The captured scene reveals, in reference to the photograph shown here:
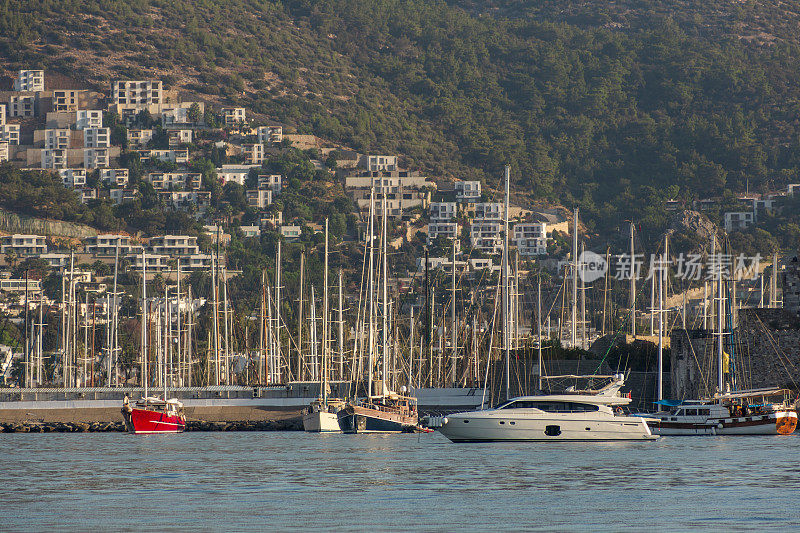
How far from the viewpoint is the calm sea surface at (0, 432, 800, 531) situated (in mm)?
26875

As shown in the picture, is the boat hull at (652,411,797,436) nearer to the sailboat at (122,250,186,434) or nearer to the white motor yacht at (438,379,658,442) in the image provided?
the white motor yacht at (438,379,658,442)

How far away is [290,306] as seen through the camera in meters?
137

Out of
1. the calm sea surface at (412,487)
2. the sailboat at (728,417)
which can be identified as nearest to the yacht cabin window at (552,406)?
the calm sea surface at (412,487)

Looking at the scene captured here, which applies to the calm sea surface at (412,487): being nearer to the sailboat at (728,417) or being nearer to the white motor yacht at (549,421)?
the white motor yacht at (549,421)

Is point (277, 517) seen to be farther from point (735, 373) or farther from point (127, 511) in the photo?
point (735, 373)

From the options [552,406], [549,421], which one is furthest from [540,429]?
[552,406]

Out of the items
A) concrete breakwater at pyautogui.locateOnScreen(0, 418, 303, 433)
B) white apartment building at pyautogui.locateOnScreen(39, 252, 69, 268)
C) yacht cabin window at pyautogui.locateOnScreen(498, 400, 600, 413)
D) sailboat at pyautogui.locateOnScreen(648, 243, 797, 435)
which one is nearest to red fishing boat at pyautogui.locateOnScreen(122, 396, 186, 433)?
concrete breakwater at pyautogui.locateOnScreen(0, 418, 303, 433)

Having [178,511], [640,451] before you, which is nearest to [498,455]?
[640,451]

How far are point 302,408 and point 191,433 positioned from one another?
852cm

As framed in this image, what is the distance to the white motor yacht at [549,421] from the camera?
48375 mm

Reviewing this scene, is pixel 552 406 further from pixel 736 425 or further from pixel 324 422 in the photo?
pixel 324 422

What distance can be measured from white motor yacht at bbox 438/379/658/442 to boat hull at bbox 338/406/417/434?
36.7ft

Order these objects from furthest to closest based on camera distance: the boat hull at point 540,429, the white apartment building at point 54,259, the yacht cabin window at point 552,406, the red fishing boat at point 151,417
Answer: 1. the white apartment building at point 54,259
2. the red fishing boat at point 151,417
3. the yacht cabin window at point 552,406
4. the boat hull at point 540,429

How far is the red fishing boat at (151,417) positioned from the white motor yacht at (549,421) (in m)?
22.4
